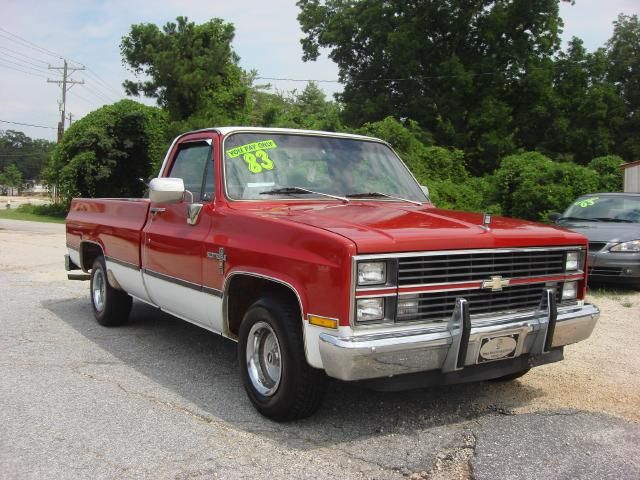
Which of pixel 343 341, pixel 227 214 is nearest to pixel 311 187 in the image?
pixel 227 214

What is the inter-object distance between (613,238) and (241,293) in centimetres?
666

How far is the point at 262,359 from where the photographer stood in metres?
4.25

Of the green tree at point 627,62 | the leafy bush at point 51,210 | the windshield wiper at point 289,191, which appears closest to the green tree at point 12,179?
the leafy bush at point 51,210

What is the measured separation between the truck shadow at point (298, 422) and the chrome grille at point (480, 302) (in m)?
0.77

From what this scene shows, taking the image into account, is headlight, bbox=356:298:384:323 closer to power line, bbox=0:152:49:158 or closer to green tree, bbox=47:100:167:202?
green tree, bbox=47:100:167:202

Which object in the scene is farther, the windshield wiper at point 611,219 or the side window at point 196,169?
the windshield wiper at point 611,219

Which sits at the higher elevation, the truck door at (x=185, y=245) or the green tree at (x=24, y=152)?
the green tree at (x=24, y=152)

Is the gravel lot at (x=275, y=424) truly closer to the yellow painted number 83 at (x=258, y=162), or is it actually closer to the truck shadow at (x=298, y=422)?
the truck shadow at (x=298, y=422)

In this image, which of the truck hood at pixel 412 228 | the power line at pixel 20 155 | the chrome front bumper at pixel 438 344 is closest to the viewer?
the chrome front bumper at pixel 438 344

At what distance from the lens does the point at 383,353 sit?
3.43 meters

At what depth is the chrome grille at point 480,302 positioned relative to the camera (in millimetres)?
3670

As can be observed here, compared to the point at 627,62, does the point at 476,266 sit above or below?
below

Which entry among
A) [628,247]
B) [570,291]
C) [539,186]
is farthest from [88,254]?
Result: [539,186]

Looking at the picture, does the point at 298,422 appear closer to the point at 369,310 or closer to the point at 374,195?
the point at 369,310
